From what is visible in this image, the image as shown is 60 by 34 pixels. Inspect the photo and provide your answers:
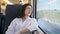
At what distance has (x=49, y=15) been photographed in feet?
9.23

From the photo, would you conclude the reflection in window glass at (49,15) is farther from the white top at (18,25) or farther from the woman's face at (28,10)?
the woman's face at (28,10)

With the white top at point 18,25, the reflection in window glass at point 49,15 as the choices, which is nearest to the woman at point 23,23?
the white top at point 18,25

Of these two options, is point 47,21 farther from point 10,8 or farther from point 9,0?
point 9,0

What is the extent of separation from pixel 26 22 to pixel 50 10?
2.50 feet

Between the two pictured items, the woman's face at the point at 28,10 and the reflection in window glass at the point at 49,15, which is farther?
the reflection in window glass at the point at 49,15

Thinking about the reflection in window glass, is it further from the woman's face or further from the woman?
the woman's face

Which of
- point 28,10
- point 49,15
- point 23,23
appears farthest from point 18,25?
point 49,15

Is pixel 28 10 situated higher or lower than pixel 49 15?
higher

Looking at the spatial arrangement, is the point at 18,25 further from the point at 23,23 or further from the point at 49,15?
the point at 49,15

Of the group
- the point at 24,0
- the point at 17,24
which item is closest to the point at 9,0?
the point at 24,0

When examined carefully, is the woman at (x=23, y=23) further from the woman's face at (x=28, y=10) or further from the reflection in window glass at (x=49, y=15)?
the reflection in window glass at (x=49, y=15)

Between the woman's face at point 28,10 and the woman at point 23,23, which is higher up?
the woman's face at point 28,10

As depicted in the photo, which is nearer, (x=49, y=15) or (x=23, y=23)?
(x=23, y=23)

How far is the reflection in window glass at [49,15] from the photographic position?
2453 millimetres
